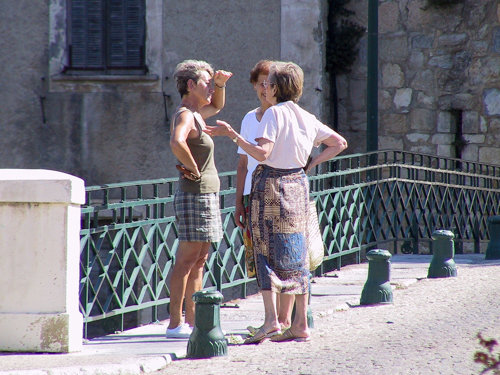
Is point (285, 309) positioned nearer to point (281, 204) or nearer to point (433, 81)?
point (281, 204)

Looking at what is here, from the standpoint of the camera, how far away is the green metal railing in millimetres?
5785

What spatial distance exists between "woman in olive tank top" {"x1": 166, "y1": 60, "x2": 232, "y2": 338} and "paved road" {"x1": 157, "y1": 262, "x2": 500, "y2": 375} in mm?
501

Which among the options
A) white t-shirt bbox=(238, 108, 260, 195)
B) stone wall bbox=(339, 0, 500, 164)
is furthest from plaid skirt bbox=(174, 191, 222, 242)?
stone wall bbox=(339, 0, 500, 164)

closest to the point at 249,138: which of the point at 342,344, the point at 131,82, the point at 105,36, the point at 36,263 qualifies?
the point at 342,344

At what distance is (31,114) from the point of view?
1178cm

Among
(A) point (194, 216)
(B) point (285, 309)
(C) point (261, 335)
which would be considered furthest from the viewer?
(A) point (194, 216)

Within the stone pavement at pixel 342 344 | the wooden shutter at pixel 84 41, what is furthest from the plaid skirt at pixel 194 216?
the wooden shutter at pixel 84 41

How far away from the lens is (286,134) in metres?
4.62

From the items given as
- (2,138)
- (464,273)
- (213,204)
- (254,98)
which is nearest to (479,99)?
(254,98)

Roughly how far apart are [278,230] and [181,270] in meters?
0.68

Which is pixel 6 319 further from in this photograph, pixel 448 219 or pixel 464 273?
pixel 448 219

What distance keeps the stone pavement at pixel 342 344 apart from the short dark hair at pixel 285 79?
147cm

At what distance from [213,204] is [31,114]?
7.58 metres

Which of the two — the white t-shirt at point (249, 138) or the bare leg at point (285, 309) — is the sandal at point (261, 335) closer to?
the bare leg at point (285, 309)
